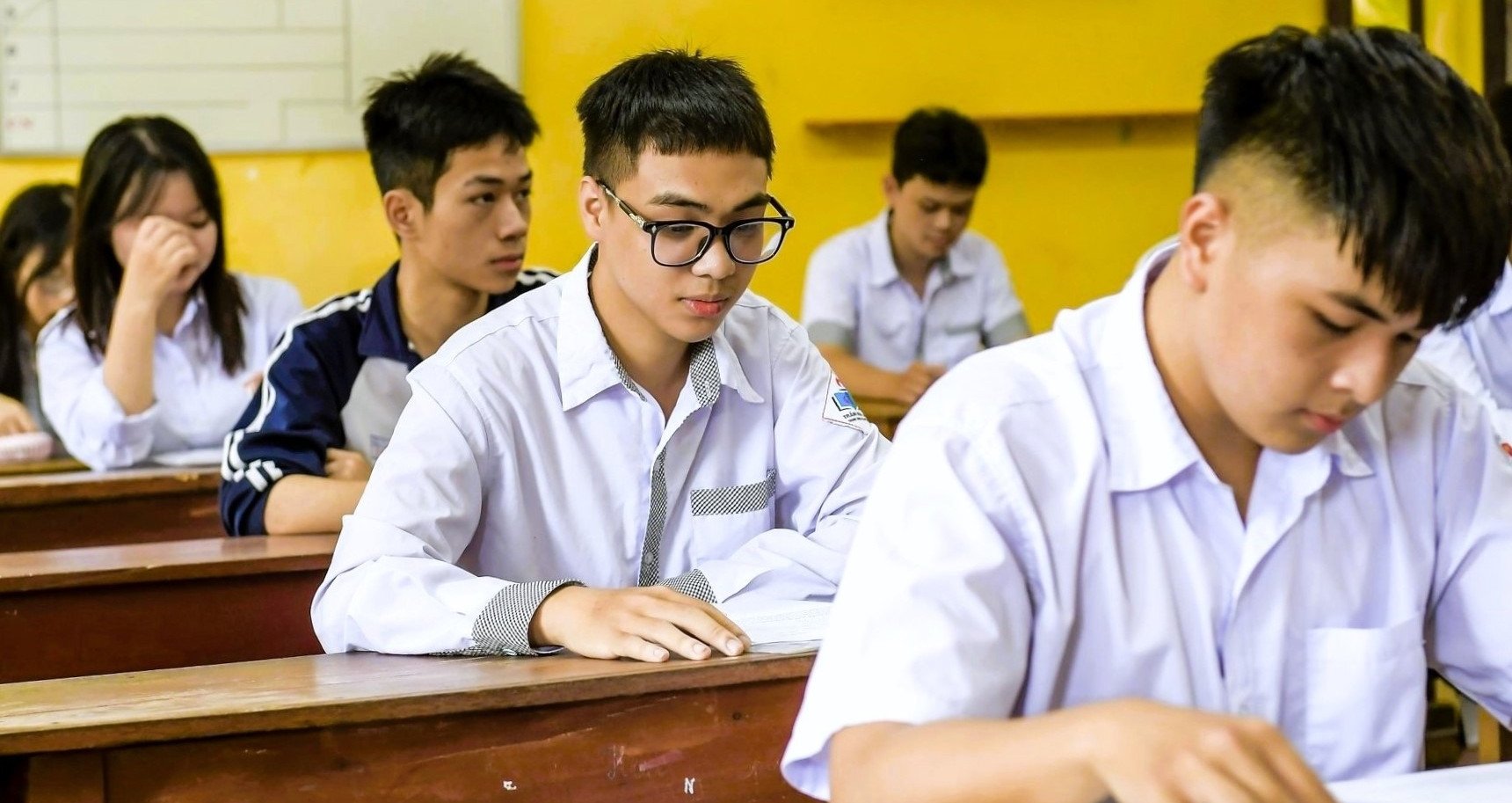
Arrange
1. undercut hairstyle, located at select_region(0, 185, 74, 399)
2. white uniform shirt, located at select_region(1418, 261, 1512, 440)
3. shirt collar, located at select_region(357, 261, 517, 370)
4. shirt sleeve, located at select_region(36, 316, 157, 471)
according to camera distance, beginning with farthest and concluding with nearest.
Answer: undercut hairstyle, located at select_region(0, 185, 74, 399), shirt sleeve, located at select_region(36, 316, 157, 471), white uniform shirt, located at select_region(1418, 261, 1512, 440), shirt collar, located at select_region(357, 261, 517, 370)

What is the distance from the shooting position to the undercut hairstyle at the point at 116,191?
2971mm

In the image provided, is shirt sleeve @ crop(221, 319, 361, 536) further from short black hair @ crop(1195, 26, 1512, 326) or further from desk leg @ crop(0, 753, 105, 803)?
short black hair @ crop(1195, 26, 1512, 326)

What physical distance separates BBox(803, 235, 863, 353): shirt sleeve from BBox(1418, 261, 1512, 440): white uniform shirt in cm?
168

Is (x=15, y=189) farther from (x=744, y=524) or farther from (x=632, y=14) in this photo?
(x=744, y=524)

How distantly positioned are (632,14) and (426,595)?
2.82m

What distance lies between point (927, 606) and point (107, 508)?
6.06 feet

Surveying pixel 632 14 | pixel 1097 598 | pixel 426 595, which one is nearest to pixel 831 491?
pixel 426 595

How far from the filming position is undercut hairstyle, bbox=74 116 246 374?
297 centimetres

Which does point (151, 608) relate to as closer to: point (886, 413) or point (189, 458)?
point (189, 458)

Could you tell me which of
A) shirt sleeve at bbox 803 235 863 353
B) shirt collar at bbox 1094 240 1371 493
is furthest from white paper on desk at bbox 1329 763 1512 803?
shirt sleeve at bbox 803 235 863 353

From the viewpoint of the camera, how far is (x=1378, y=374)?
863 millimetres

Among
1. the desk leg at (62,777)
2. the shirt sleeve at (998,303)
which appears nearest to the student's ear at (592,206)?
the desk leg at (62,777)

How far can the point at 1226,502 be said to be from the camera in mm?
973

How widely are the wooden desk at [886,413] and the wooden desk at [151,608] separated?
158cm
